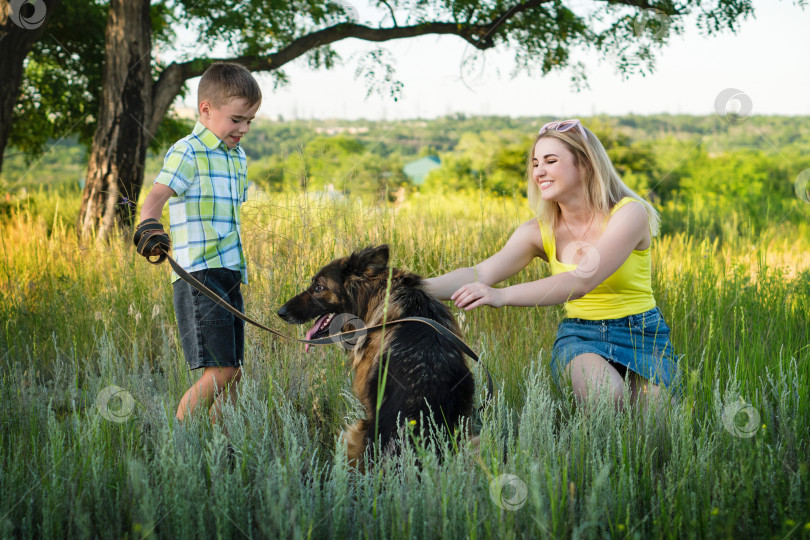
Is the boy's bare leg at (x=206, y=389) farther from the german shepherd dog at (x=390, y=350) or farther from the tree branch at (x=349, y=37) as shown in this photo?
the tree branch at (x=349, y=37)

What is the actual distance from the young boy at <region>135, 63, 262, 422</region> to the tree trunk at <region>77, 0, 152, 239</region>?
6.60 meters

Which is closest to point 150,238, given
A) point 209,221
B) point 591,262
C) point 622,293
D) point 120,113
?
point 209,221

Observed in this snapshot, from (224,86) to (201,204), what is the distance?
2.07 feet

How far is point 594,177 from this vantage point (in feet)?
11.3

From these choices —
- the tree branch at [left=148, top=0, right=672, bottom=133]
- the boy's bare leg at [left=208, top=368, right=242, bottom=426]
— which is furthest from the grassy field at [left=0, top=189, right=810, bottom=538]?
the tree branch at [left=148, top=0, right=672, bottom=133]

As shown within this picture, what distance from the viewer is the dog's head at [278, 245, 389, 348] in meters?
3.07

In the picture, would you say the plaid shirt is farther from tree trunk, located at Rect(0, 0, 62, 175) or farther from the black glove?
tree trunk, located at Rect(0, 0, 62, 175)

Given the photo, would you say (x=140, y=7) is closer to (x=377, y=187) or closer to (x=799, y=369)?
(x=377, y=187)

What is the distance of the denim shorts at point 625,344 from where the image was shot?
10.8ft

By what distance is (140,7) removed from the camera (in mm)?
8953

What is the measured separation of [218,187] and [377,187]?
2296mm

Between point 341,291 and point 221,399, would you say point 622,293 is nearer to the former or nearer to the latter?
point 341,291

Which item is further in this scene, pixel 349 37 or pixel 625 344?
pixel 349 37

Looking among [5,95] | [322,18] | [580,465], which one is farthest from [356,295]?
[322,18]
